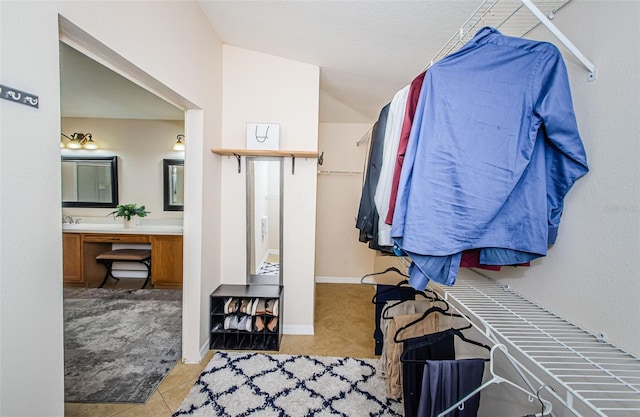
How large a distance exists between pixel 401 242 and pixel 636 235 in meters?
0.62

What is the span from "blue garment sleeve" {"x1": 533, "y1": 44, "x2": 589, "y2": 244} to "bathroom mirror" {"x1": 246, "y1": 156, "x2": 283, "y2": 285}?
199 cm

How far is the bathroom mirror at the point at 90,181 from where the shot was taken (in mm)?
3682

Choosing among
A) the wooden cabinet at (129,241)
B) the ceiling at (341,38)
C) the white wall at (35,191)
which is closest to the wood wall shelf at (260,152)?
the ceiling at (341,38)

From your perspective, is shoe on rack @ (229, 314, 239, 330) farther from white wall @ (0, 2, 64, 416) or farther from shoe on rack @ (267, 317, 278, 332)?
white wall @ (0, 2, 64, 416)

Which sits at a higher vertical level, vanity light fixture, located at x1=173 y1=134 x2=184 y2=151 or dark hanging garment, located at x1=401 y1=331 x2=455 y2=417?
vanity light fixture, located at x1=173 y1=134 x2=184 y2=151

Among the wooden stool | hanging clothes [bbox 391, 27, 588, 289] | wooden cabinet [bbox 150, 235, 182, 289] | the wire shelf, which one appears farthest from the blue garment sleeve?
the wooden stool

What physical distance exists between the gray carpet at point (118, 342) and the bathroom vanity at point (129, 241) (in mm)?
166

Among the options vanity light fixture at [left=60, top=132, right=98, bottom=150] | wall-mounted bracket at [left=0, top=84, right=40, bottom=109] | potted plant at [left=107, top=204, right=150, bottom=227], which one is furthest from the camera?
vanity light fixture at [left=60, top=132, right=98, bottom=150]

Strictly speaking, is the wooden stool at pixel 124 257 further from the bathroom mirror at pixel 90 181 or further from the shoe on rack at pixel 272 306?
the shoe on rack at pixel 272 306

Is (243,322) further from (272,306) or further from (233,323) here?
(272,306)

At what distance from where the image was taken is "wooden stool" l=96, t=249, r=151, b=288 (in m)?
3.41

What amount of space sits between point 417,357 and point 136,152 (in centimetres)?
431

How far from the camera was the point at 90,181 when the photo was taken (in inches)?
147

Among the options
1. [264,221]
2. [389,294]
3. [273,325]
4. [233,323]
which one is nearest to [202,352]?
[233,323]
